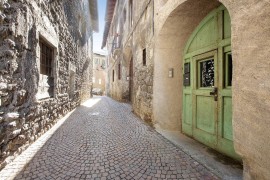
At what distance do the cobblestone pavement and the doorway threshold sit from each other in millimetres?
104

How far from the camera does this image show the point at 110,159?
2691 mm

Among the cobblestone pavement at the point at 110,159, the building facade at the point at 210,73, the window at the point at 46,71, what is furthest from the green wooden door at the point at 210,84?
the window at the point at 46,71

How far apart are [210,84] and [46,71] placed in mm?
3737

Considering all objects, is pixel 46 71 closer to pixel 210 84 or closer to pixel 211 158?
pixel 210 84

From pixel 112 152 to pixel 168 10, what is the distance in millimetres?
2982

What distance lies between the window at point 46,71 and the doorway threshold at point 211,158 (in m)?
2.91

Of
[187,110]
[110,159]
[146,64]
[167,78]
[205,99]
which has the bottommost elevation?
[110,159]

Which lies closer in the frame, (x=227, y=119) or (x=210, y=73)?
(x=227, y=119)

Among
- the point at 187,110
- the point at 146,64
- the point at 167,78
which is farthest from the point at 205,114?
the point at 146,64

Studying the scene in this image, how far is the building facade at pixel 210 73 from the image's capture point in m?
1.71

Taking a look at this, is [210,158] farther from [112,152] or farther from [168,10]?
[168,10]

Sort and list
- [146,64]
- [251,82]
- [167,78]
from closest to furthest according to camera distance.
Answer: [251,82] < [167,78] < [146,64]

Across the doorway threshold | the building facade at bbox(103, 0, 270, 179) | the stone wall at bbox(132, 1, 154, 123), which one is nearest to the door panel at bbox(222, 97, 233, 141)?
the building facade at bbox(103, 0, 270, 179)

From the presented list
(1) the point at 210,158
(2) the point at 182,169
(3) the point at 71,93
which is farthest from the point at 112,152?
(3) the point at 71,93
